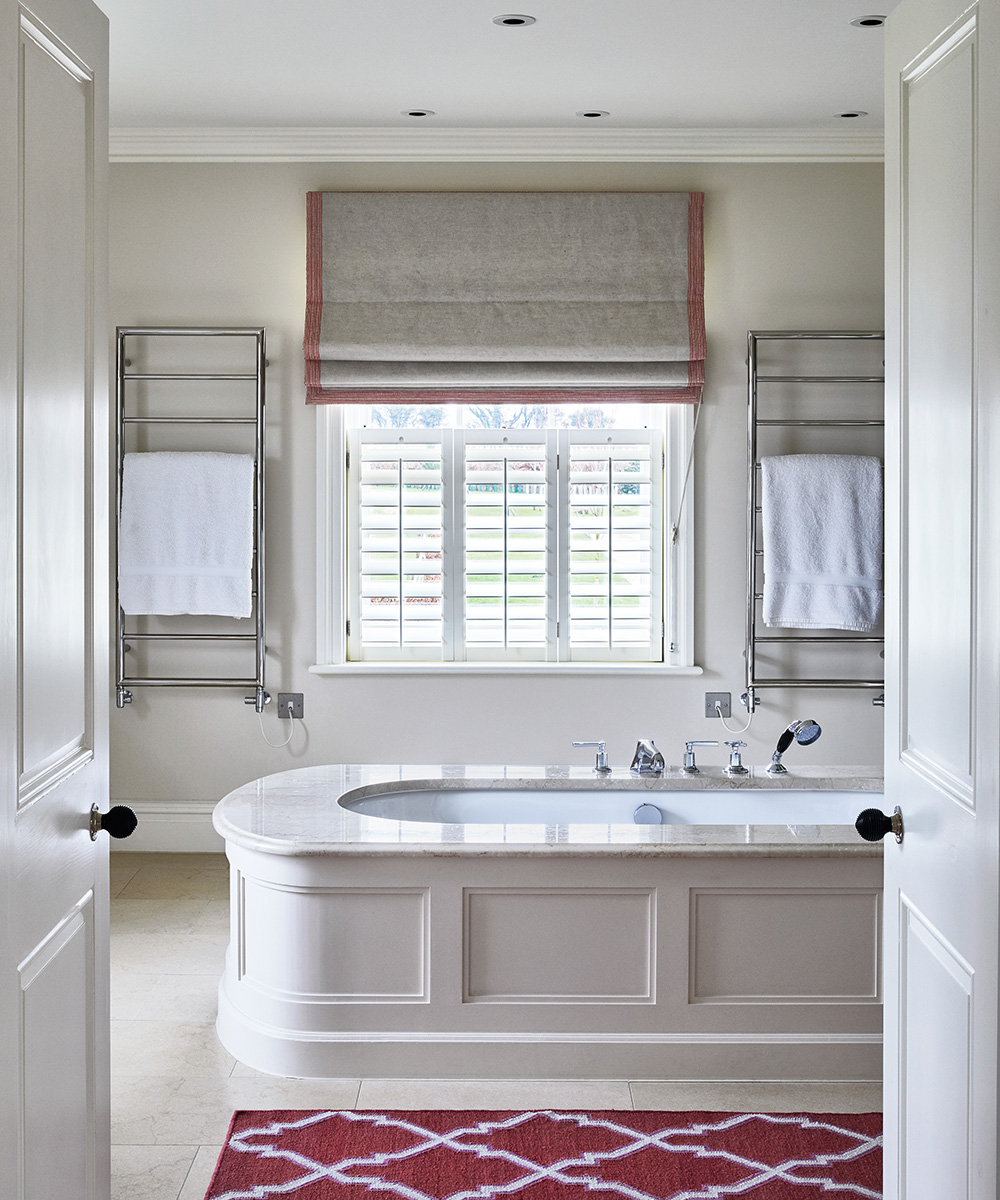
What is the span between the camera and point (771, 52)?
12.1 ft

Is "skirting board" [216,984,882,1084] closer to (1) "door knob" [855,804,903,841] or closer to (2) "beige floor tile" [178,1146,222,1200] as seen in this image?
(2) "beige floor tile" [178,1146,222,1200]

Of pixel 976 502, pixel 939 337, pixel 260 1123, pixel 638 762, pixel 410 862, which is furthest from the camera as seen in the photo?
pixel 638 762

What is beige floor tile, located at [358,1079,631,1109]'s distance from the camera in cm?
267

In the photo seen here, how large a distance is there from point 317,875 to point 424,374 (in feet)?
7.51

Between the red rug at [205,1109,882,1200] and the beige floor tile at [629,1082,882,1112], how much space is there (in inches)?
1.4

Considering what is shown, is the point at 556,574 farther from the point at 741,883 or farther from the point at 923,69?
the point at 923,69

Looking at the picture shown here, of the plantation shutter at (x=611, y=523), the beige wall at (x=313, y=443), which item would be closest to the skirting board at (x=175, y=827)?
the beige wall at (x=313, y=443)

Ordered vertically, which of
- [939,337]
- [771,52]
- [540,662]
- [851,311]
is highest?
[771,52]

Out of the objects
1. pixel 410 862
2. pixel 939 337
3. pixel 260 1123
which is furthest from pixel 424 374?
pixel 939 337

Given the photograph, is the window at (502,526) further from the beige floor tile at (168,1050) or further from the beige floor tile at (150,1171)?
the beige floor tile at (150,1171)

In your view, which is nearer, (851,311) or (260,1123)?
(260,1123)

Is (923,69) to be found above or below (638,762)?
above

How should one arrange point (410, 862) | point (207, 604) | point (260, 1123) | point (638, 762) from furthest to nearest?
1. point (207, 604)
2. point (638, 762)
3. point (410, 862)
4. point (260, 1123)

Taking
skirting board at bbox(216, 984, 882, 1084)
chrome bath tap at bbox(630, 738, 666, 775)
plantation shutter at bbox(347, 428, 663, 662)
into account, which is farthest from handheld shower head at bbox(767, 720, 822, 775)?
plantation shutter at bbox(347, 428, 663, 662)
